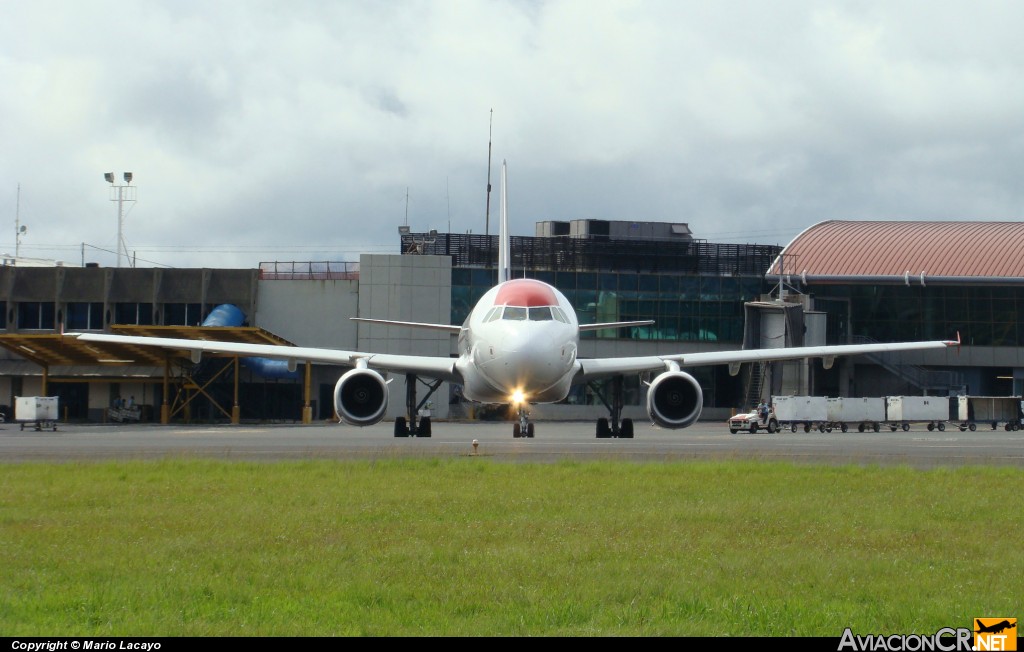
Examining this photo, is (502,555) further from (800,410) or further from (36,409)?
(800,410)

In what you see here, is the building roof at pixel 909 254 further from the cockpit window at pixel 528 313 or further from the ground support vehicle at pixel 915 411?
the cockpit window at pixel 528 313

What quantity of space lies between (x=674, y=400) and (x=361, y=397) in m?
8.06

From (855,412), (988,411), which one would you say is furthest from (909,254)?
(855,412)

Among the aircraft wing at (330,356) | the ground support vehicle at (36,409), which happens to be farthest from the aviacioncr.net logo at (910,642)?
the ground support vehicle at (36,409)

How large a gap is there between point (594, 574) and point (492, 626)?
2139 millimetres

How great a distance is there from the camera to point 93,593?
888cm

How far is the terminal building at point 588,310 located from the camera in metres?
72.9

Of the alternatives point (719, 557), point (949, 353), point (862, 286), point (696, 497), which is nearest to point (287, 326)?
point (862, 286)

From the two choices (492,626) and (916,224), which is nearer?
(492,626)

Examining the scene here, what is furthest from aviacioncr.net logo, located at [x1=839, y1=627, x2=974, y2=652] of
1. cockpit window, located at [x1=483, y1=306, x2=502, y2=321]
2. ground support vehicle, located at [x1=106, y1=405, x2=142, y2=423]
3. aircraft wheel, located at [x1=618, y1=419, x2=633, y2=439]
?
ground support vehicle, located at [x1=106, y1=405, x2=142, y2=423]

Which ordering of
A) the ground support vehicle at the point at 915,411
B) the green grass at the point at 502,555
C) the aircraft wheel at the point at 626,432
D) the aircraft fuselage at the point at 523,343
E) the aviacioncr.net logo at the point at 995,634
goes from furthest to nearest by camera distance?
1. the ground support vehicle at the point at 915,411
2. the aircraft wheel at the point at 626,432
3. the aircraft fuselage at the point at 523,343
4. the green grass at the point at 502,555
5. the aviacioncr.net logo at the point at 995,634

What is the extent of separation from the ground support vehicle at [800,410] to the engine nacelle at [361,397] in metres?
29.7

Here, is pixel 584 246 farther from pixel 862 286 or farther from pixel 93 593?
pixel 93 593

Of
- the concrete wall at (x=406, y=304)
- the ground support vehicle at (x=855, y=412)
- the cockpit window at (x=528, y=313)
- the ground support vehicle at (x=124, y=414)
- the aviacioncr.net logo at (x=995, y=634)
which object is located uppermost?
→ the concrete wall at (x=406, y=304)
